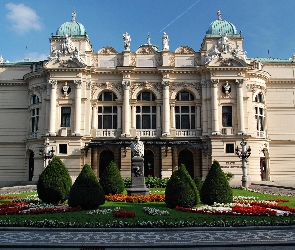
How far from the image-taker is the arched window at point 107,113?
138 feet

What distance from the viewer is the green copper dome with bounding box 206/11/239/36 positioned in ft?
143

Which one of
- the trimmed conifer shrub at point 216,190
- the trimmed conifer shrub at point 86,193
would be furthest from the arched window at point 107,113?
the trimmed conifer shrub at point 86,193

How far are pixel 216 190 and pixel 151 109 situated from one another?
23723mm

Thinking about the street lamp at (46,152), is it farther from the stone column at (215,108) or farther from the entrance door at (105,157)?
the stone column at (215,108)

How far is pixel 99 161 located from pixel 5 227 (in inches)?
1111

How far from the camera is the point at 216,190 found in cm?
1934

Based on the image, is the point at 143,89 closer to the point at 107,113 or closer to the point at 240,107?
the point at 107,113

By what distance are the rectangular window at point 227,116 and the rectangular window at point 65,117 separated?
17.9 meters

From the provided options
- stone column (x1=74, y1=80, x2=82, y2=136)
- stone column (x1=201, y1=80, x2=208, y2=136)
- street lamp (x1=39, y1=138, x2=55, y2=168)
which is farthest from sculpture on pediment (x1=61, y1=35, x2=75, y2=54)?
stone column (x1=201, y1=80, x2=208, y2=136)

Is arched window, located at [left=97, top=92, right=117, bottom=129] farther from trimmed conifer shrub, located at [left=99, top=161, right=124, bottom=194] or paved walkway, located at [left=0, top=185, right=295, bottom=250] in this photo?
paved walkway, located at [left=0, top=185, right=295, bottom=250]

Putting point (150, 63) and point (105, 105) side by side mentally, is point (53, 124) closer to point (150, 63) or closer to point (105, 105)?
point (105, 105)

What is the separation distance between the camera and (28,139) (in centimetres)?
4138

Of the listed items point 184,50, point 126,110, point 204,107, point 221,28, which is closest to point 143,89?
Answer: point 126,110

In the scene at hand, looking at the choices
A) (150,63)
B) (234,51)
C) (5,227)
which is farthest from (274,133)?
(5,227)
